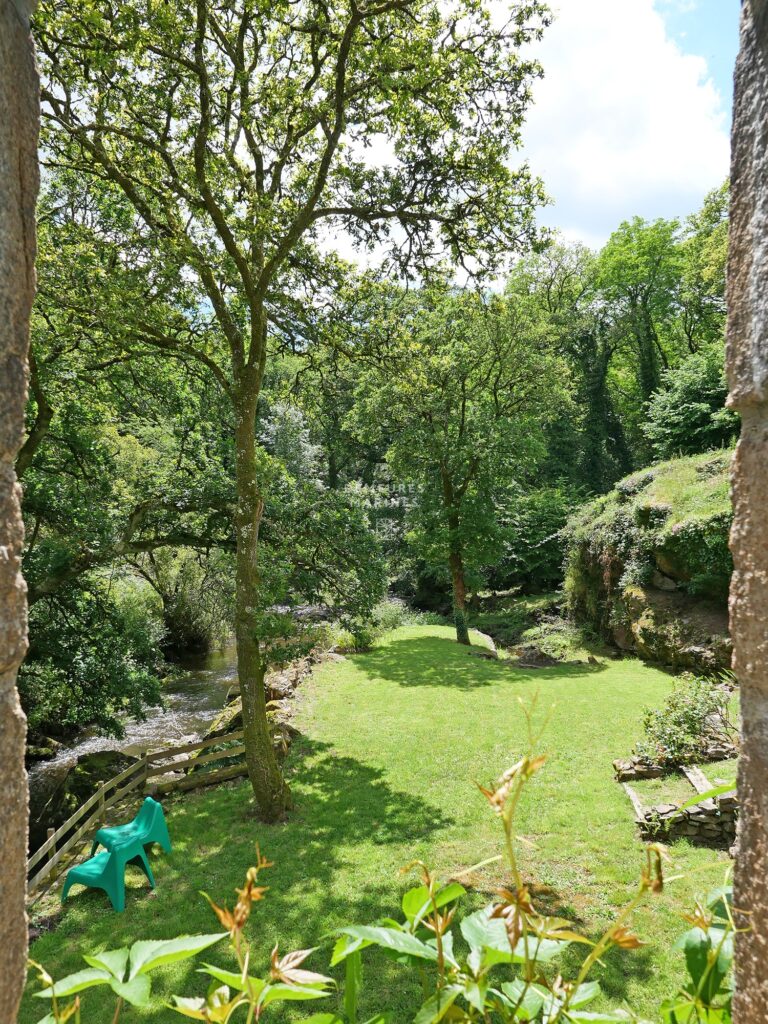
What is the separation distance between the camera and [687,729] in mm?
9711

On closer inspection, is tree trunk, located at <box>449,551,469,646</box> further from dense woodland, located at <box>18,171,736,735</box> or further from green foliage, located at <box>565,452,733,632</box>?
green foliage, located at <box>565,452,733,632</box>

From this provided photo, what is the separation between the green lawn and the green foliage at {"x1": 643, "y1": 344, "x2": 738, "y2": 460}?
1088 centimetres

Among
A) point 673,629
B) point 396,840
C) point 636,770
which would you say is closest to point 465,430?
point 673,629

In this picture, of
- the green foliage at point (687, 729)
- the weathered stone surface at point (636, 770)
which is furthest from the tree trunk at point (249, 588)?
the green foliage at point (687, 729)

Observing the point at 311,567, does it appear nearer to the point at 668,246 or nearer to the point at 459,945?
the point at 459,945

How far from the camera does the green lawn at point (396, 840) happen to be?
6.07 metres

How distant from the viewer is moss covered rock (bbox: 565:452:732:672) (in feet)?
53.9

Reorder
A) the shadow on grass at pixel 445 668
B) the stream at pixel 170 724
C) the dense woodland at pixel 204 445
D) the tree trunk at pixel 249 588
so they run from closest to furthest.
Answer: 1. the tree trunk at pixel 249 588
2. the dense woodland at pixel 204 445
3. the stream at pixel 170 724
4. the shadow on grass at pixel 445 668

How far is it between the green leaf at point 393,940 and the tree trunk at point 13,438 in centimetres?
58

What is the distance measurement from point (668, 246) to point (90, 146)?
119ft

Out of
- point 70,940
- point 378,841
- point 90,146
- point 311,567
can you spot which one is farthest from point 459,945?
point 90,146

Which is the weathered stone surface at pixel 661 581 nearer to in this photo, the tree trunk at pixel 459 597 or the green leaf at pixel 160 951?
the tree trunk at pixel 459 597

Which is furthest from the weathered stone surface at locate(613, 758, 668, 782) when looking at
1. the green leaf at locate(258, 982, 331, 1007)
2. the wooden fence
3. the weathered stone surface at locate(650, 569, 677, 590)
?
the green leaf at locate(258, 982, 331, 1007)

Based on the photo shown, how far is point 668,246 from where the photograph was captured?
36.5m
